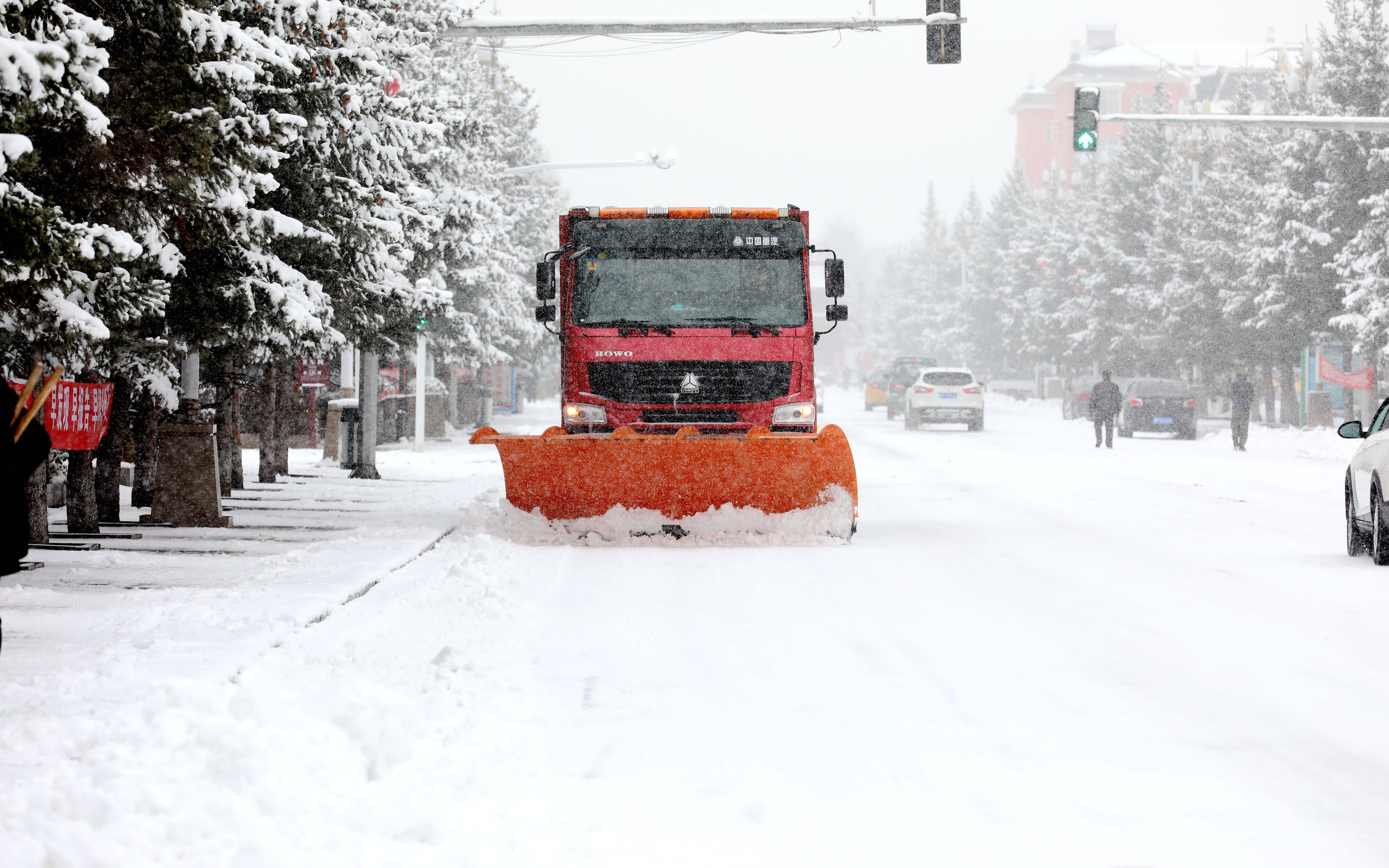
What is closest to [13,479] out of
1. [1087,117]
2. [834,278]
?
[834,278]

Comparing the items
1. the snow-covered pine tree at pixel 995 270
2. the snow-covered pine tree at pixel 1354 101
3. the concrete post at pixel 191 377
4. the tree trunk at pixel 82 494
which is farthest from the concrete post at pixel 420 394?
the snow-covered pine tree at pixel 995 270

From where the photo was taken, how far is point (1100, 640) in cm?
786

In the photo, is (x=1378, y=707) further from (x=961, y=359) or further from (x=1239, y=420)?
(x=961, y=359)

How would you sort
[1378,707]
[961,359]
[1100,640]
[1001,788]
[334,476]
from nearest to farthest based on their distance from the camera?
[1001,788] < [1378,707] < [1100,640] < [334,476] < [961,359]

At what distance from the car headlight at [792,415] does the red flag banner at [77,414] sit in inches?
224


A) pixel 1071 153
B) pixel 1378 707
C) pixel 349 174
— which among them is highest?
pixel 1071 153

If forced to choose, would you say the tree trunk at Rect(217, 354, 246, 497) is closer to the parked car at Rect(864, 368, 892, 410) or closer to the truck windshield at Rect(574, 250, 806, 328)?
the truck windshield at Rect(574, 250, 806, 328)

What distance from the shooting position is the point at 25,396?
3.99 m

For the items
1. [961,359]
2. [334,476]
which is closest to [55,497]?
[334,476]

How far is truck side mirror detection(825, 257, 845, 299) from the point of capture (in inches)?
550

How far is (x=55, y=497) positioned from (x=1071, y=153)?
448 ft

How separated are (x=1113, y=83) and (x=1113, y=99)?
253 centimetres

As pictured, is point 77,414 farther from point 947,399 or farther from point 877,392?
point 877,392

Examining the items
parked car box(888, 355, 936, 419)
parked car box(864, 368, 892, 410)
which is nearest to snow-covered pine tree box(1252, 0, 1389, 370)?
parked car box(888, 355, 936, 419)
